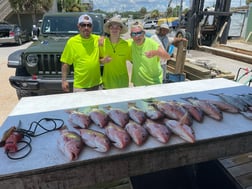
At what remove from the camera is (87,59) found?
289cm

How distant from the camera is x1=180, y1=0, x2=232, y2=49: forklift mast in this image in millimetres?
9516

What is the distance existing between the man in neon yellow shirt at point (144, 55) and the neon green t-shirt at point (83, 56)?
0.48 meters

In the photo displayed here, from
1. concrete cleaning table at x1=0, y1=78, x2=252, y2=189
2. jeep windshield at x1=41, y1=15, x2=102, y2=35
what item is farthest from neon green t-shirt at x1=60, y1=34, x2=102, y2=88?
jeep windshield at x1=41, y1=15, x2=102, y2=35

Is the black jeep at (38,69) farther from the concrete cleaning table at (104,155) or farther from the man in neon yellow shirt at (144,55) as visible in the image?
the concrete cleaning table at (104,155)

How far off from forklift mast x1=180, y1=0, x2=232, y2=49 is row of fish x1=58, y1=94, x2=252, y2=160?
829 centimetres

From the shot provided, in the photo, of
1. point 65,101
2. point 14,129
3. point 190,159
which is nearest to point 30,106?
point 65,101

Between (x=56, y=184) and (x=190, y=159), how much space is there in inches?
37.3

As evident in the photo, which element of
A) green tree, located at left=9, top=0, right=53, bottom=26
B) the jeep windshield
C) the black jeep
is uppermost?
green tree, located at left=9, top=0, right=53, bottom=26

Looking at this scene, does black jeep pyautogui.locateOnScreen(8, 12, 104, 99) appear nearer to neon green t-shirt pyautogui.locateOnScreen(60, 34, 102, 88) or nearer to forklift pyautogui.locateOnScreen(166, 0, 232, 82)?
neon green t-shirt pyautogui.locateOnScreen(60, 34, 102, 88)

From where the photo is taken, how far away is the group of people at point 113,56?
280 cm

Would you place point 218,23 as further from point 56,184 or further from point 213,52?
point 56,184

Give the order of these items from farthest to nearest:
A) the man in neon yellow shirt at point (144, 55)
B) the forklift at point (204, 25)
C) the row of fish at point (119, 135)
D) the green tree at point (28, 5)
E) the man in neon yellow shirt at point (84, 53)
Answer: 1. the green tree at point (28, 5)
2. the forklift at point (204, 25)
3. the man in neon yellow shirt at point (84, 53)
4. the man in neon yellow shirt at point (144, 55)
5. the row of fish at point (119, 135)

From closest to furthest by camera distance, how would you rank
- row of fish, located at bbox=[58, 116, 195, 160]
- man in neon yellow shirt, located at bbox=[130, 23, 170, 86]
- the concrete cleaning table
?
the concrete cleaning table → row of fish, located at bbox=[58, 116, 195, 160] → man in neon yellow shirt, located at bbox=[130, 23, 170, 86]

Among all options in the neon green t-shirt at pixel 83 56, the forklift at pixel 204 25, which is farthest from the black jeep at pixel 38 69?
the forklift at pixel 204 25
